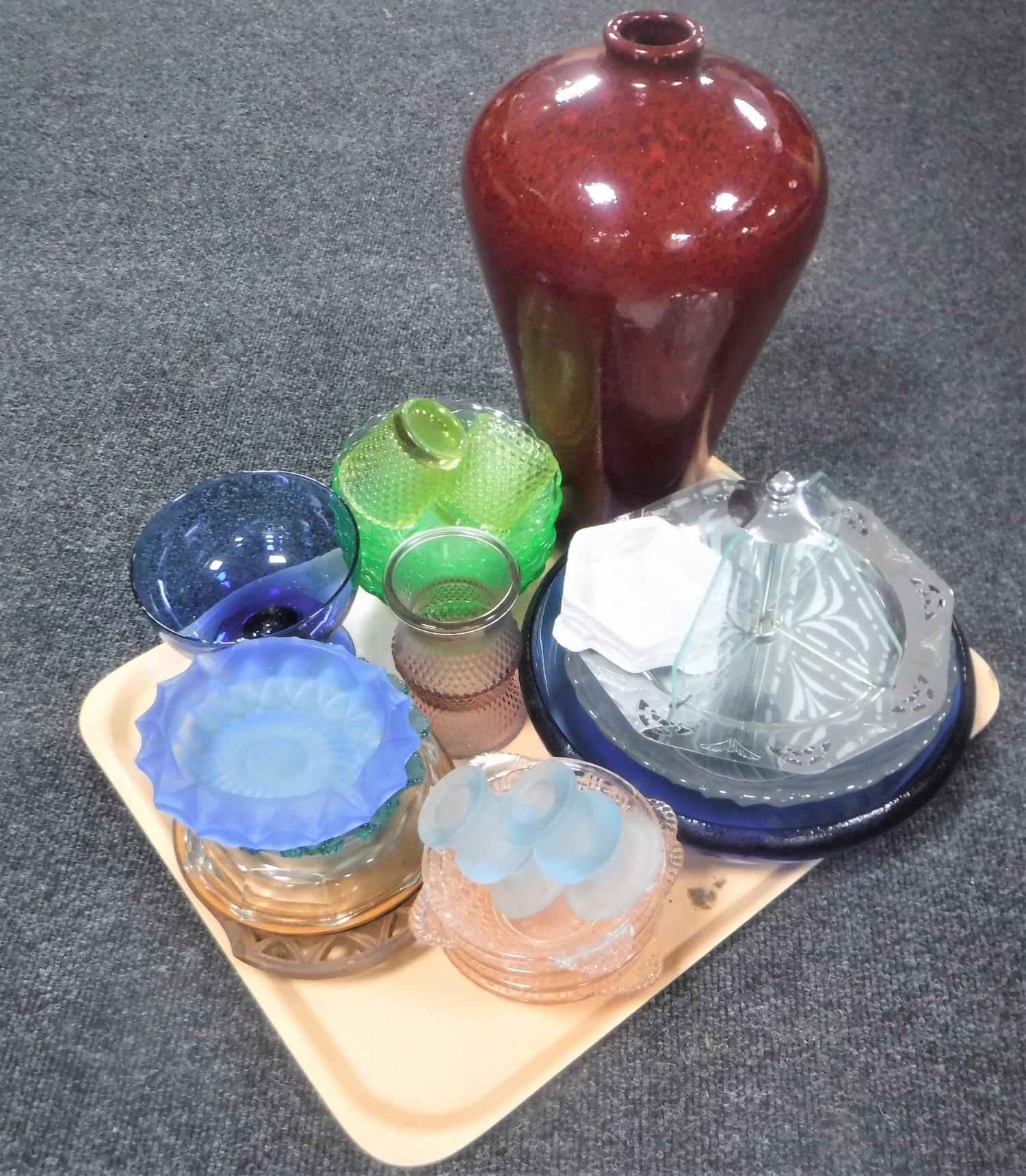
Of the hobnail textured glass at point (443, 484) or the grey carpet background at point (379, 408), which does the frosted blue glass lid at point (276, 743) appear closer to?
the hobnail textured glass at point (443, 484)

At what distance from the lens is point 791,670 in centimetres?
46

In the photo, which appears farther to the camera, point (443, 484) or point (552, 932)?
point (443, 484)

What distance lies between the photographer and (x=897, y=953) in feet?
1.95

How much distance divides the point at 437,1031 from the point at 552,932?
7 cm

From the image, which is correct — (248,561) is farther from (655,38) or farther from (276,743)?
(655,38)

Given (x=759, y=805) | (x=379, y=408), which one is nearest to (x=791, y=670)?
(x=759, y=805)

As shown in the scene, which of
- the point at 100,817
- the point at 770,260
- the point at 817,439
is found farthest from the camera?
the point at 817,439

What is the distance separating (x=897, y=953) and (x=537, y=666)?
28cm

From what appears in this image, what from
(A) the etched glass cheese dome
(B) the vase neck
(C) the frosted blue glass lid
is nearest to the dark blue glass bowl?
(A) the etched glass cheese dome

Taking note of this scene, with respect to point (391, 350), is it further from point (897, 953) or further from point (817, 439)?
point (897, 953)

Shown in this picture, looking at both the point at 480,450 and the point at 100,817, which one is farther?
the point at 100,817

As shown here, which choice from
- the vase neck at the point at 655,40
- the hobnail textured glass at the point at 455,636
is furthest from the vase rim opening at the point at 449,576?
the vase neck at the point at 655,40

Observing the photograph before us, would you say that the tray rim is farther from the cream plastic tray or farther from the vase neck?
the vase neck

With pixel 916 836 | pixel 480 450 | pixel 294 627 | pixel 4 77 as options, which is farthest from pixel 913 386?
pixel 4 77
